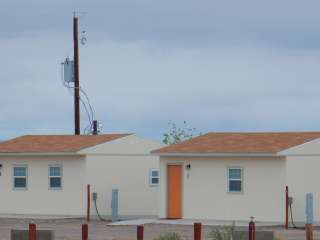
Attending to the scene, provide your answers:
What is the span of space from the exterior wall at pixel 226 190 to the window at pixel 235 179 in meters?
0.14

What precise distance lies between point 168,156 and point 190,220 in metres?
2.38

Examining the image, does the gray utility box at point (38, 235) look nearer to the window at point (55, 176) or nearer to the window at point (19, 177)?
the window at point (55, 176)

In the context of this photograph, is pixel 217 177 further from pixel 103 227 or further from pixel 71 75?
pixel 71 75

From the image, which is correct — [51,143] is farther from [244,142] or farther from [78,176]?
[244,142]

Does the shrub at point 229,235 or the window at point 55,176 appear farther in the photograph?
the window at point 55,176

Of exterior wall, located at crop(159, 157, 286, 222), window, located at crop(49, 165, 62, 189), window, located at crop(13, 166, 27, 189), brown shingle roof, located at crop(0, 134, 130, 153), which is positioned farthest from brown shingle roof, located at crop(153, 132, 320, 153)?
window, located at crop(13, 166, 27, 189)

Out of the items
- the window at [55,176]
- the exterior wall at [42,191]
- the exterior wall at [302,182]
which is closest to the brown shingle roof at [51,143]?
the exterior wall at [42,191]

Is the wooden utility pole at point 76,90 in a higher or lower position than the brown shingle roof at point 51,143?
higher

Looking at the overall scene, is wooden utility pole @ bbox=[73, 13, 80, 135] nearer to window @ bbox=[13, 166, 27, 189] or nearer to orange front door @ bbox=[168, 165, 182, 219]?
window @ bbox=[13, 166, 27, 189]

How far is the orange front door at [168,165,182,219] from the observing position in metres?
40.1

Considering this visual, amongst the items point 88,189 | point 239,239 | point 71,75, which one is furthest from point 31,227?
point 71,75

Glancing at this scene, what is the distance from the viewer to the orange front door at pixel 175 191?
40.1 metres

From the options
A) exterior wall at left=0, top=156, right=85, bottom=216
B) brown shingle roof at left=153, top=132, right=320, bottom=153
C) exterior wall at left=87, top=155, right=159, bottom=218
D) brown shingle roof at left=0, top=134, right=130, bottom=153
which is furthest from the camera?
exterior wall at left=87, top=155, right=159, bottom=218

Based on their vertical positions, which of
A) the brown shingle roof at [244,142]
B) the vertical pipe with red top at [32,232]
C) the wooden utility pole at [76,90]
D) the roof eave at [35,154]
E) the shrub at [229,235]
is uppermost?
the wooden utility pole at [76,90]
